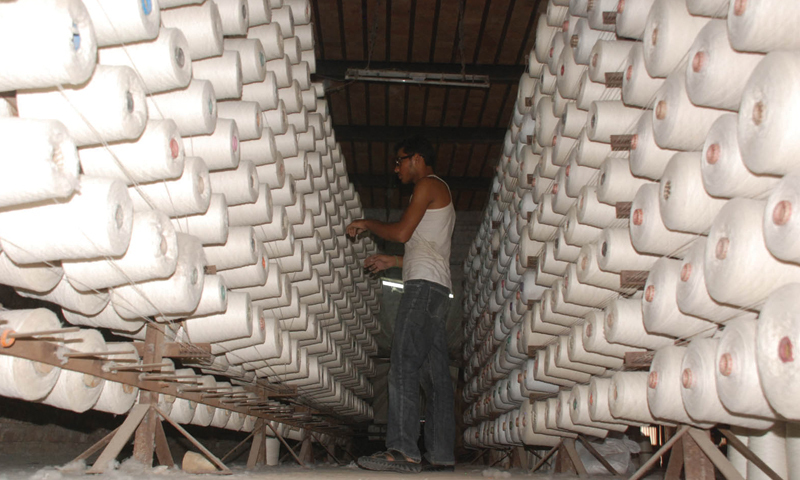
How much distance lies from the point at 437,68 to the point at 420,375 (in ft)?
13.3

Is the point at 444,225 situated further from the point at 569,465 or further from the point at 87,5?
the point at 87,5

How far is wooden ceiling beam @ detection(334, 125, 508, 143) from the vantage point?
345 inches

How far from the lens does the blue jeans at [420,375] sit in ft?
12.7

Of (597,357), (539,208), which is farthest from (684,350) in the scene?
(539,208)

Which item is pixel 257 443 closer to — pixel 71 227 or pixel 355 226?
pixel 355 226

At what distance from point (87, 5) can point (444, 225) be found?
9.72 feet

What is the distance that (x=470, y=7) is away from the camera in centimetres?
686

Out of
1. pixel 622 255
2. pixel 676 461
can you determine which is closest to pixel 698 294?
pixel 622 255

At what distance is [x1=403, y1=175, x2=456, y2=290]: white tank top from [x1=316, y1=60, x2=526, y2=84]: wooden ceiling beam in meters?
3.38

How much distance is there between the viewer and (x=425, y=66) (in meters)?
7.61

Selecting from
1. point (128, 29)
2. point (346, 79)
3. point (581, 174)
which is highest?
point (346, 79)

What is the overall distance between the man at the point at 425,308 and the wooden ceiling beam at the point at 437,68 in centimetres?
304

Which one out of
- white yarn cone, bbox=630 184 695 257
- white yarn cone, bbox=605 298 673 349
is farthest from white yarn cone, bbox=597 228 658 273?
white yarn cone, bbox=630 184 695 257

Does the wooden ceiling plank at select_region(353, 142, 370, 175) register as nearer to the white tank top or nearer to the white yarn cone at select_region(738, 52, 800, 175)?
the white tank top
